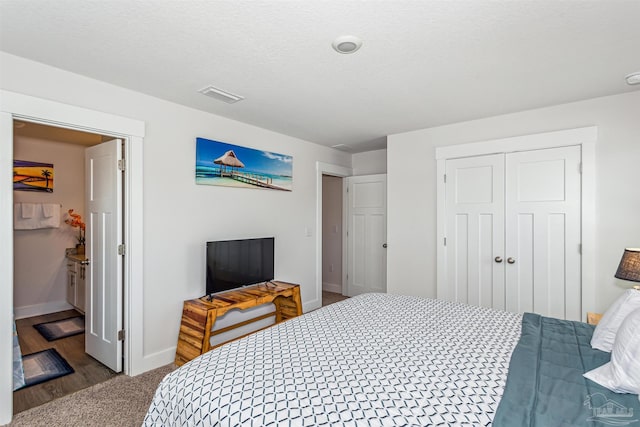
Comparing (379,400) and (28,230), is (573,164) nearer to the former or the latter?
(379,400)

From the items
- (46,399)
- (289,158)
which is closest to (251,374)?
(46,399)

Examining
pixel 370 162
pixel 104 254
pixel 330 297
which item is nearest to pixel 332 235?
pixel 330 297

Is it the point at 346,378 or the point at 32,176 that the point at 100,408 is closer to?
the point at 346,378

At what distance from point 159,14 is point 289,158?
262 centimetres

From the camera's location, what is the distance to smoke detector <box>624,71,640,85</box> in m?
2.40

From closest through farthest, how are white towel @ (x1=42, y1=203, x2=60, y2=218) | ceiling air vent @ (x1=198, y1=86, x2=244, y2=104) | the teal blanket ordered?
the teal blanket → ceiling air vent @ (x1=198, y1=86, x2=244, y2=104) → white towel @ (x1=42, y1=203, x2=60, y2=218)

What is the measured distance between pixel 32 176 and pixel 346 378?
5008mm

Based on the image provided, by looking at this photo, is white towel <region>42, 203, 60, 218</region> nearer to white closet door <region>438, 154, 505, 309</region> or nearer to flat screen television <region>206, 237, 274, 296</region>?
flat screen television <region>206, 237, 274, 296</region>

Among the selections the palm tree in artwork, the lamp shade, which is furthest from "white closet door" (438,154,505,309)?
the palm tree in artwork

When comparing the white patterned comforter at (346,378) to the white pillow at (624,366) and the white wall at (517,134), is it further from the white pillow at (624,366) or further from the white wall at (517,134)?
the white wall at (517,134)

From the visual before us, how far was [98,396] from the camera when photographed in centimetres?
241

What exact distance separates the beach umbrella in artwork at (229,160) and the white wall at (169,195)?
16cm

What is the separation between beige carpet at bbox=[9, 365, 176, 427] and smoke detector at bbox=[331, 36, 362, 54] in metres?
2.70

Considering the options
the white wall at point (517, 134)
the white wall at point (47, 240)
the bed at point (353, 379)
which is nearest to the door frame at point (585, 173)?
the white wall at point (517, 134)
